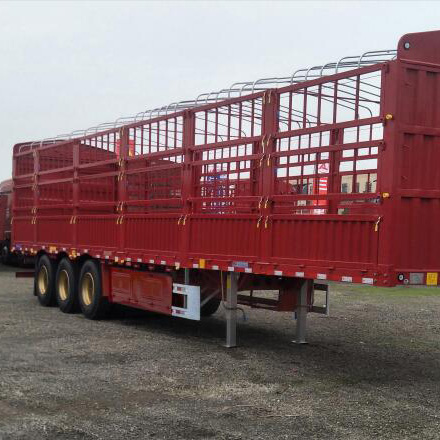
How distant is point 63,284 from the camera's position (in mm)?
12930

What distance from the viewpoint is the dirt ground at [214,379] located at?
5508 millimetres

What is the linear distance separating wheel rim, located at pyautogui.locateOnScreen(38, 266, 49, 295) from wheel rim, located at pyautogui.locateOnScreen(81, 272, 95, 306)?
65.1 inches

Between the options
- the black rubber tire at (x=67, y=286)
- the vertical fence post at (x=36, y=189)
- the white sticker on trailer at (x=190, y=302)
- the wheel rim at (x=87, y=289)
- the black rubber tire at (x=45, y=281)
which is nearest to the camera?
the white sticker on trailer at (x=190, y=302)

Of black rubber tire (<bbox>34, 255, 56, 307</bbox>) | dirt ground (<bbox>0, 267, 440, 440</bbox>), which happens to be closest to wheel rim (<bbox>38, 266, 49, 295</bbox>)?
black rubber tire (<bbox>34, 255, 56, 307</bbox>)

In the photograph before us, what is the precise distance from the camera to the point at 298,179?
299 inches

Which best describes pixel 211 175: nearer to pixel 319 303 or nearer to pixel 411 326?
pixel 319 303

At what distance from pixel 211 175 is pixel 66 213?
16.4 feet

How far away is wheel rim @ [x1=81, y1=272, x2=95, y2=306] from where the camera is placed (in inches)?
464

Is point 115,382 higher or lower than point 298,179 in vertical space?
lower

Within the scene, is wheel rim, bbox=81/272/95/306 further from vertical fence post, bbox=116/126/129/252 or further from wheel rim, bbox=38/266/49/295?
wheel rim, bbox=38/266/49/295

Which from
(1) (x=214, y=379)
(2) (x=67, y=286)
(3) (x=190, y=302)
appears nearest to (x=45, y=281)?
(2) (x=67, y=286)

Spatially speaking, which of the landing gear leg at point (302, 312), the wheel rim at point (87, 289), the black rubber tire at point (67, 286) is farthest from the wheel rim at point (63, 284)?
the landing gear leg at point (302, 312)

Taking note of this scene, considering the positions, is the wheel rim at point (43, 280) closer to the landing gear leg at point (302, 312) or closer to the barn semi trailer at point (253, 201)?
the barn semi trailer at point (253, 201)

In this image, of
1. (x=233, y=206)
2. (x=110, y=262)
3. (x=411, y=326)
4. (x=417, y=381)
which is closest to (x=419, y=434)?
(x=417, y=381)
